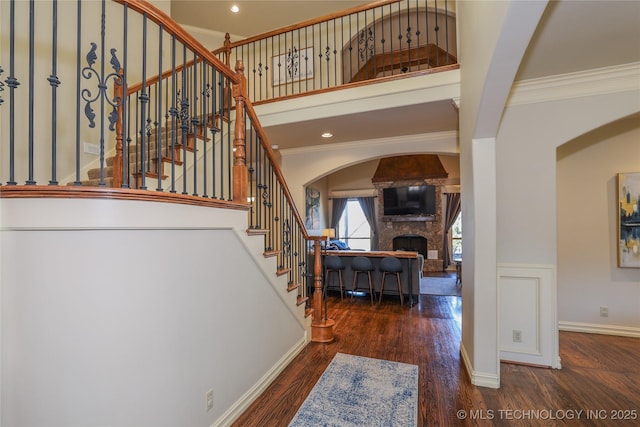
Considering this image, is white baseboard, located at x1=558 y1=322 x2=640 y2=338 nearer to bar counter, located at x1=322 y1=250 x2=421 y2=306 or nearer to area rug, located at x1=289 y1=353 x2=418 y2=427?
bar counter, located at x1=322 y1=250 x2=421 y2=306

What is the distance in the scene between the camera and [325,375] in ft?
8.80

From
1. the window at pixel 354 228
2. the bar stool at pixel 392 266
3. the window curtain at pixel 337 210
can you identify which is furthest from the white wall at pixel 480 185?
the window curtain at pixel 337 210

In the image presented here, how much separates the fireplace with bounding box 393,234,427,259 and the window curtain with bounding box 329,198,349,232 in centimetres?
199

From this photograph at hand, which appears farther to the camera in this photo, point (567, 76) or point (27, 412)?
point (567, 76)

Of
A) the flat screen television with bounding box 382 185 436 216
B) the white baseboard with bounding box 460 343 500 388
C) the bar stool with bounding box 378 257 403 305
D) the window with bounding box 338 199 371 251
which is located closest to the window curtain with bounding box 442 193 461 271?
the flat screen television with bounding box 382 185 436 216

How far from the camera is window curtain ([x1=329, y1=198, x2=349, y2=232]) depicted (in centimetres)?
1006

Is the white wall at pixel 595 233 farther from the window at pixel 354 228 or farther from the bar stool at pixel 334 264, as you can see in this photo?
the window at pixel 354 228

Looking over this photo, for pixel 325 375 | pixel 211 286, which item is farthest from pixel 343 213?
pixel 211 286

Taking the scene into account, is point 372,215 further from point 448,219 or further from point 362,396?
point 362,396

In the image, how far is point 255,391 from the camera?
2336 millimetres

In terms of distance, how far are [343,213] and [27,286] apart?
9.16m

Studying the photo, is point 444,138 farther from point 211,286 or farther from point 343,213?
point 343,213

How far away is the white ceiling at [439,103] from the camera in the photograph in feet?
6.37

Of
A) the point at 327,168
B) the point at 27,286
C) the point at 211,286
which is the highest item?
the point at 327,168
